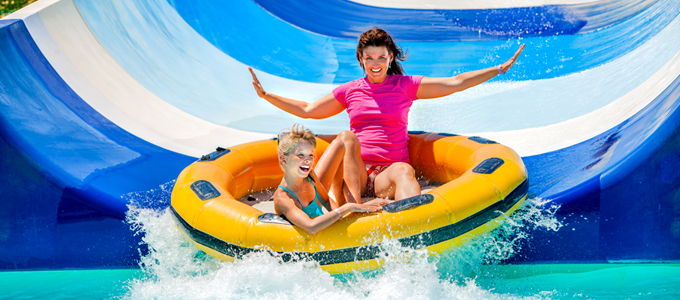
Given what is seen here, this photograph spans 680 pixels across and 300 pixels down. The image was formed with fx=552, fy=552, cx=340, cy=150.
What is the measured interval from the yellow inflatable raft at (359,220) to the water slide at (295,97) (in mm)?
517

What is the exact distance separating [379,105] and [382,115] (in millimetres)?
59

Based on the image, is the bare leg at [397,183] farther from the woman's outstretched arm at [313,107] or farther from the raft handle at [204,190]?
the raft handle at [204,190]

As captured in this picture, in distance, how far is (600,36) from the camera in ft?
19.5

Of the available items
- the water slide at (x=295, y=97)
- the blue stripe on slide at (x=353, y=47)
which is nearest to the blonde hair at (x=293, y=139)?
the water slide at (x=295, y=97)

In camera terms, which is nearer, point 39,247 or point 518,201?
point 518,201

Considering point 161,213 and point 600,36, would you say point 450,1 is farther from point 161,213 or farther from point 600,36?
point 161,213

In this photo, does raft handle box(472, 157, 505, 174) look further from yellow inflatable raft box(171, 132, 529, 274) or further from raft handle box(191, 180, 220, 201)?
raft handle box(191, 180, 220, 201)

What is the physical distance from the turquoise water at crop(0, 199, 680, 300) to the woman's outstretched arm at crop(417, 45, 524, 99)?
70 cm

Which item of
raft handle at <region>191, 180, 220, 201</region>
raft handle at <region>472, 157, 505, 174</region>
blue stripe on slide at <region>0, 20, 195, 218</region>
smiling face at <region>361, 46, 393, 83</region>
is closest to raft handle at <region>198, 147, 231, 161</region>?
raft handle at <region>191, 180, 220, 201</region>

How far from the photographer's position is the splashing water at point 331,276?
2.21 metres

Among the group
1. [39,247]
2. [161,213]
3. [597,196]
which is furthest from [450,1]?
[39,247]

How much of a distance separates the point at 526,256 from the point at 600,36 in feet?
13.3

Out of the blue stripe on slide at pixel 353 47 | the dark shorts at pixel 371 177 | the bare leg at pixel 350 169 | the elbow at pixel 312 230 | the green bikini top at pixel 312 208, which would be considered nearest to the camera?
the elbow at pixel 312 230

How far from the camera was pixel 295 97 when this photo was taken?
5.32 metres
